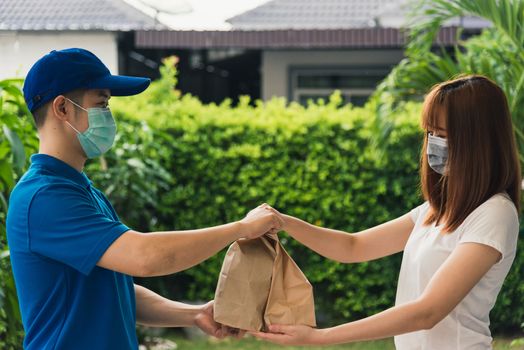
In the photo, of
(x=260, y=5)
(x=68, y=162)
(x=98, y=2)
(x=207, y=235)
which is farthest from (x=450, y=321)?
(x=260, y=5)

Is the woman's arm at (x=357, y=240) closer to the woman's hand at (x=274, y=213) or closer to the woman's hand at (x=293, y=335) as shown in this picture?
the woman's hand at (x=274, y=213)

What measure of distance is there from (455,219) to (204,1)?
7.26 meters

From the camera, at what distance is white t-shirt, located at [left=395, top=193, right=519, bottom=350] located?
8.00 feet

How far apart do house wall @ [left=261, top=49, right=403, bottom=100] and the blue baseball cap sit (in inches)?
380

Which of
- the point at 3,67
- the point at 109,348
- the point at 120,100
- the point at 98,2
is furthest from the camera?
the point at 98,2

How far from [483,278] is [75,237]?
3.74ft

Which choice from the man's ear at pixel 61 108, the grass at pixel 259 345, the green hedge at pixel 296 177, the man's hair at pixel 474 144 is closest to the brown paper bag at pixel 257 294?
the man's hair at pixel 474 144

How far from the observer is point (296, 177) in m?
7.23

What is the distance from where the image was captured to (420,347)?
2.60 metres

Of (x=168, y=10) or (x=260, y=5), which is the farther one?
(x=260, y=5)

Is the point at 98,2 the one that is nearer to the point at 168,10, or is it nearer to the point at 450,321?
the point at 168,10

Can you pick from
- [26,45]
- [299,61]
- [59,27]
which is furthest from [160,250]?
[299,61]

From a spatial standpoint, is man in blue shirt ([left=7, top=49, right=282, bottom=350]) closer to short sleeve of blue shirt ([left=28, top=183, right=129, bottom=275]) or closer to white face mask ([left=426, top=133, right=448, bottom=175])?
short sleeve of blue shirt ([left=28, top=183, right=129, bottom=275])

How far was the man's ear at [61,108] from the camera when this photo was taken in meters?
2.31
